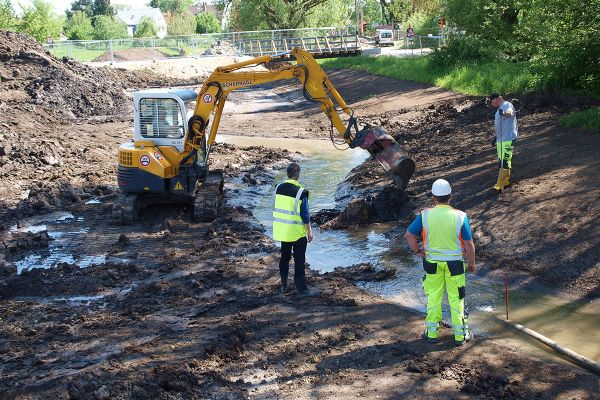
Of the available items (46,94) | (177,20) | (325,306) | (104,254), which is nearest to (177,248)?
(104,254)

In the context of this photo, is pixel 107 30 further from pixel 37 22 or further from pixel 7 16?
pixel 7 16

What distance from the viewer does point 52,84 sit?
3341 cm

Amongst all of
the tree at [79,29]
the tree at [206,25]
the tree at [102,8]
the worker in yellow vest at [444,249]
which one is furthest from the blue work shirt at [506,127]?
the tree at [102,8]

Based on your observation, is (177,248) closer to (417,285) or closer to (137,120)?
(137,120)

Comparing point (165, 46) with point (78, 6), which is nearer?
point (165, 46)

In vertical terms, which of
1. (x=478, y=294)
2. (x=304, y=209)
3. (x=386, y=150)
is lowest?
(x=478, y=294)

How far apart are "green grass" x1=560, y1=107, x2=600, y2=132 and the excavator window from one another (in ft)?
30.9

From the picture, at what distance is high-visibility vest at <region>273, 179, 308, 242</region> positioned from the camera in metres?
9.74

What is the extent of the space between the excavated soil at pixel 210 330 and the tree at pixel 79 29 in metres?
79.4

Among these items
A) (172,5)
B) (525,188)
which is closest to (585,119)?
(525,188)

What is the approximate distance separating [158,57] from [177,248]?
45.9m

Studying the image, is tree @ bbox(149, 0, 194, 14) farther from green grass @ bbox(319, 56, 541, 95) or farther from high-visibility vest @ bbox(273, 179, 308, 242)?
high-visibility vest @ bbox(273, 179, 308, 242)

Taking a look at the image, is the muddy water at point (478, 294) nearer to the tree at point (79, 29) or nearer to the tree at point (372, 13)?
the tree at point (79, 29)

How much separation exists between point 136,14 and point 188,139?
445 feet
